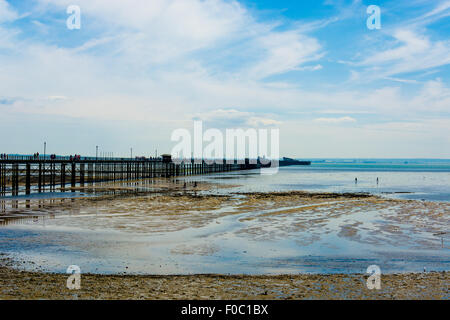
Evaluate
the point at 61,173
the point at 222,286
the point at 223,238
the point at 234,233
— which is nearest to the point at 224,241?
the point at 223,238

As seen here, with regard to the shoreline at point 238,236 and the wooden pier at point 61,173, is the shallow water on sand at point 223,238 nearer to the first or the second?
the shoreline at point 238,236

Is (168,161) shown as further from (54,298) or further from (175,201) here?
(54,298)

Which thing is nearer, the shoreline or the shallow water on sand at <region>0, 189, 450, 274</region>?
the shoreline

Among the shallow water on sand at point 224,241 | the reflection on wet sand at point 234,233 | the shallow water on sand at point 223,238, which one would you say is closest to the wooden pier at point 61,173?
the reflection on wet sand at point 234,233

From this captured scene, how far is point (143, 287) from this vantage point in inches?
428

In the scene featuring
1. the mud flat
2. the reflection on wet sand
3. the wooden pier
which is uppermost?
the wooden pier

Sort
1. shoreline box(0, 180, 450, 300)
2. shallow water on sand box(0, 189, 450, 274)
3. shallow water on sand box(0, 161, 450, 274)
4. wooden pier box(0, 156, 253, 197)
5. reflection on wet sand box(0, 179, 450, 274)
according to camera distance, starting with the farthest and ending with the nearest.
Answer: wooden pier box(0, 156, 253, 197) < reflection on wet sand box(0, 179, 450, 274) < shallow water on sand box(0, 161, 450, 274) < shallow water on sand box(0, 189, 450, 274) < shoreline box(0, 180, 450, 300)

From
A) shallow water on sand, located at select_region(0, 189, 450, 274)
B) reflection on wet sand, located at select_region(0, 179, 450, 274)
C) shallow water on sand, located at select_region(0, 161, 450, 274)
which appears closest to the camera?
shallow water on sand, located at select_region(0, 189, 450, 274)

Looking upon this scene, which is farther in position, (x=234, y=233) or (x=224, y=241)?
(x=234, y=233)

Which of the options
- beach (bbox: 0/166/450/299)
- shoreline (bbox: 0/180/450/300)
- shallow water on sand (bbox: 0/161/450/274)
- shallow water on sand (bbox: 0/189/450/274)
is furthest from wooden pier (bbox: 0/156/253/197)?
shallow water on sand (bbox: 0/189/450/274)

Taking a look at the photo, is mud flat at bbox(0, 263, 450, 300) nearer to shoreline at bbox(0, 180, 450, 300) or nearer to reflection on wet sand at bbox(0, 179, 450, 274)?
shoreline at bbox(0, 180, 450, 300)

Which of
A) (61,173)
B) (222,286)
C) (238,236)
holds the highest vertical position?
(61,173)

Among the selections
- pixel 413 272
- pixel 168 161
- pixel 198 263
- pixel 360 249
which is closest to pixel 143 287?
pixel 198 263

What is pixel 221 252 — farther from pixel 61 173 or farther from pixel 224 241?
pixel 61 173
